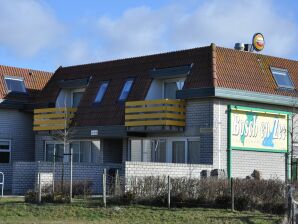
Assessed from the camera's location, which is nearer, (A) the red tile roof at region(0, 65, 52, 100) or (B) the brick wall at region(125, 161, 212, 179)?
(B) the brick wall at region(125, 161, 212, 179)

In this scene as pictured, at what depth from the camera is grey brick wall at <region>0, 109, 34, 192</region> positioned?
38938 mm

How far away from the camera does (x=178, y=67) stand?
3300 cm

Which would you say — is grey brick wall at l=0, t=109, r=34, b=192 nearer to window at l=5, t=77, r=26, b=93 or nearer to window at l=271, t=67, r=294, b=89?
window at l=5, t=77, r=26, b=93

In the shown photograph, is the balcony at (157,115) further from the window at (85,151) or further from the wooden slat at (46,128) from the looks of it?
the wooden slat at (46,128)

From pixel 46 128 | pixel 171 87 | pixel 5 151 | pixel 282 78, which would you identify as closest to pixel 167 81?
pixel 171 87

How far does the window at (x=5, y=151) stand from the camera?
38.6 m

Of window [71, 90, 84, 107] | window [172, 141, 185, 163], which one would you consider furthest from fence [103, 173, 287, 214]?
window [71, 90, 84, 107]

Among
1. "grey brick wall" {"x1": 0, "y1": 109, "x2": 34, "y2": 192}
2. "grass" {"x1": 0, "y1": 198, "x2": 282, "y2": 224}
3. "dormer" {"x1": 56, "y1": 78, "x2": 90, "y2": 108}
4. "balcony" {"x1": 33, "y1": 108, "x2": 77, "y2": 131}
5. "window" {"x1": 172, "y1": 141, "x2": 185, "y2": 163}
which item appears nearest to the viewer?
"grass" {"x1": 0, "y1": 198, "x2": 282, "y2": 224}

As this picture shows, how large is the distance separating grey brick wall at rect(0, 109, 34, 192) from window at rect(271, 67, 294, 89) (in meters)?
14.7

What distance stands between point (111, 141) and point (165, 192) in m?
14.3

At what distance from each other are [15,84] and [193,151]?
13.6m

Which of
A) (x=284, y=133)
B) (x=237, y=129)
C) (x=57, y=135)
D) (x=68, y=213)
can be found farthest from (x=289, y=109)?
(x=68, y=213)

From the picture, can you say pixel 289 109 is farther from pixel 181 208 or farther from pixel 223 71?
pixel 181 208

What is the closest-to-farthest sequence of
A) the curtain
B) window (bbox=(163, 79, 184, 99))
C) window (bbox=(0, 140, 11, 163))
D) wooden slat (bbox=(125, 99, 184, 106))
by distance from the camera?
wooden slat (bbox=(125, 99, 184, 106)), the curtain, window (bbox=(163, 79, 184, 99)), window (bbox=(0, 140, 11, 163))
